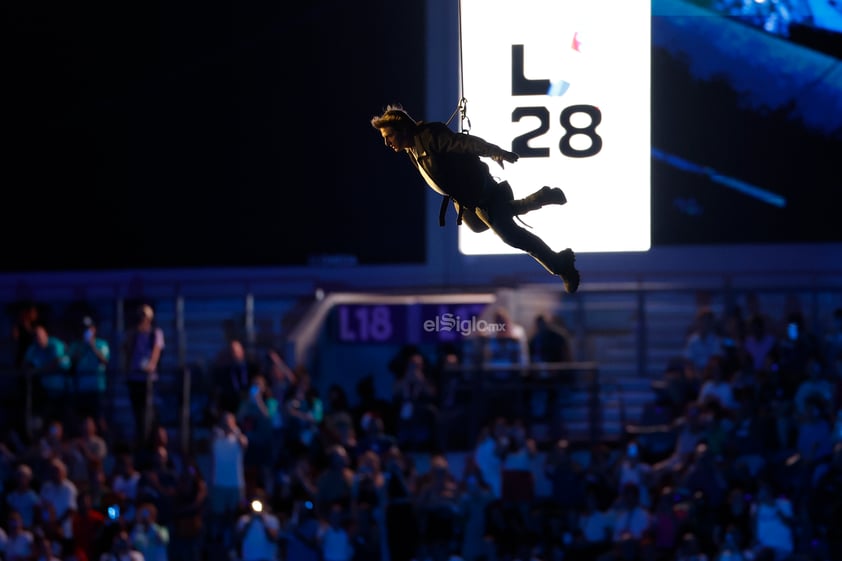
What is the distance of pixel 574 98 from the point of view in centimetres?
758

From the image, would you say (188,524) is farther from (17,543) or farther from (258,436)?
(17,543)

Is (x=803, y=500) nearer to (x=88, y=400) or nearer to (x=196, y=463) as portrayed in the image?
(x=196, y=463)

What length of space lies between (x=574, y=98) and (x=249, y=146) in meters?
4.49

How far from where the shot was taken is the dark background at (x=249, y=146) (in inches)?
436

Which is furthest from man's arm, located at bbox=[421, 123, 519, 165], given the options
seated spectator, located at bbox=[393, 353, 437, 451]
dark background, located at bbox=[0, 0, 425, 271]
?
dark background, located at bbox=[0, 0, 425, 271]

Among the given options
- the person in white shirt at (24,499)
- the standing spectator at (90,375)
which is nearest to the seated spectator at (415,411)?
the standing spectator at (90,375)

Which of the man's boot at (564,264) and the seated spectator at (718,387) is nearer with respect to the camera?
the man's boot at (564,264)

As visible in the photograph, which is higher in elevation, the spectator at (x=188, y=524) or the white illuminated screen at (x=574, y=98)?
the white illuminated screen at (x=574, y=98)

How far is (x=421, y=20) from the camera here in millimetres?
11172

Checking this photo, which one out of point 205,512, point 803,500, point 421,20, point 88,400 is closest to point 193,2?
point 421,20

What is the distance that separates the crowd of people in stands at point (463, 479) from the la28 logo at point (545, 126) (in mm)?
1959

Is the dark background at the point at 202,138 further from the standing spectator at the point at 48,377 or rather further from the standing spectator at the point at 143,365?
the standing spectator at the point at 143,365

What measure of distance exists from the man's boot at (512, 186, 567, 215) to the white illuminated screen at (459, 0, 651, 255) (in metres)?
2.74

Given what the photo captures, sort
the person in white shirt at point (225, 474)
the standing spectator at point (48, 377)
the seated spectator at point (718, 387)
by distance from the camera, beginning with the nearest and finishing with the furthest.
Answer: the seated spectator at point (718, 387), the person in white shirt at point (225, 474), the standing spectator at point (48, 377)
